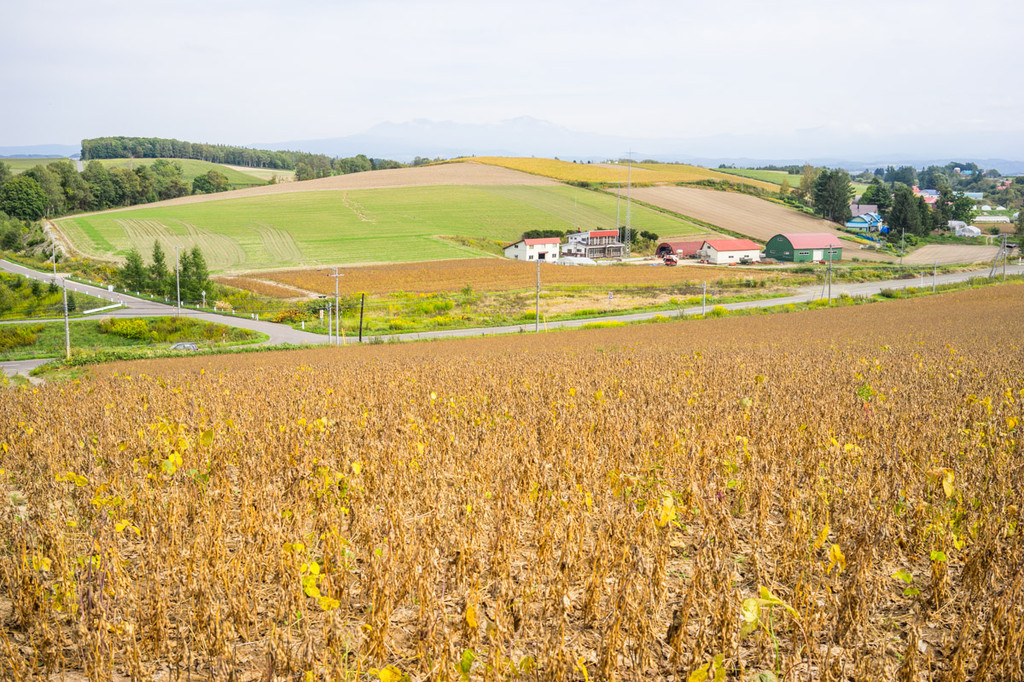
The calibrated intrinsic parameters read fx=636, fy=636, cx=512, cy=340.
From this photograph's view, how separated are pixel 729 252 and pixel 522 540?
84711 mm

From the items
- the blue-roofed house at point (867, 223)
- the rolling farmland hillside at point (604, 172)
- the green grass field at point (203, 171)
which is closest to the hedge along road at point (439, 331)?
the blue-roofed house at point (867, 223)

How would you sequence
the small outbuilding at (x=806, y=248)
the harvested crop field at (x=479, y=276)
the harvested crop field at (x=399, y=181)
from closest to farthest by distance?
the harvested crop field at (x=479, y=276)
the small outbuilding at (x=806, y=248)
the harvested crop field at (x=399, y=181)

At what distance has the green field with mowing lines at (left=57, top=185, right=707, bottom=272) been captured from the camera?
74.7 metres

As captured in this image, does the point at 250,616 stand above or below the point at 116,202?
below

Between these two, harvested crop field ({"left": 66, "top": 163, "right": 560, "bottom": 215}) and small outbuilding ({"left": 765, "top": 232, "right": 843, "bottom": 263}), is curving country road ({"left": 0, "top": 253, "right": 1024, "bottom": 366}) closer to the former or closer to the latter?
small outbuilding ({"left": 765, "top": 232, "right": 843, "bottom": 263})

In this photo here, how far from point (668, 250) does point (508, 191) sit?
35884 mm

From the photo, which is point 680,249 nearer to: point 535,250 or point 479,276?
point 535,250

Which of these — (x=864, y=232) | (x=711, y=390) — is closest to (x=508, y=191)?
(x=864, y=232)

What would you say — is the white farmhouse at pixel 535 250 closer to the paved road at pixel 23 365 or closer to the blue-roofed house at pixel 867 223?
the paved road at pixel 23 365

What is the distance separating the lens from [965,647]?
288 cm

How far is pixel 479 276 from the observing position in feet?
218

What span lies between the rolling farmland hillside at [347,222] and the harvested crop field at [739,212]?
20.6ft

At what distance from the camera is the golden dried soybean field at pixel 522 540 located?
3.14 metres

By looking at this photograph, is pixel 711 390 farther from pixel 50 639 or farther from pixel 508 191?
pixel 508 191
